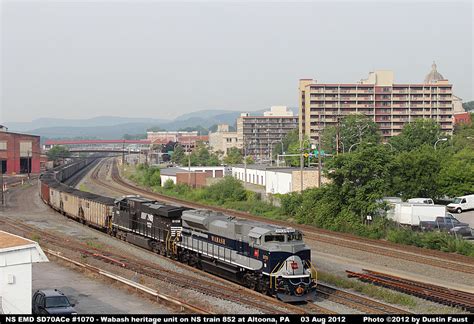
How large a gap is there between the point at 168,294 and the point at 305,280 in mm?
6196

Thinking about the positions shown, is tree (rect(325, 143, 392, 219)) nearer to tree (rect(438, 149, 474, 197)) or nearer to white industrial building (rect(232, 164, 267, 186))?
tree (rect(438, 149, 474, 197))

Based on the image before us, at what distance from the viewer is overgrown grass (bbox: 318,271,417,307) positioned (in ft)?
84.4

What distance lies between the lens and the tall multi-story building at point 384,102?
174m

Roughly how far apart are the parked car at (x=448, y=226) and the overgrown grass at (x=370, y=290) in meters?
15.3

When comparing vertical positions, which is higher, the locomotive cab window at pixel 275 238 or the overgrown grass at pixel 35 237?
the locomotive cab window at pixel 275 238

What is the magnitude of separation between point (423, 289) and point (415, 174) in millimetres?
34891

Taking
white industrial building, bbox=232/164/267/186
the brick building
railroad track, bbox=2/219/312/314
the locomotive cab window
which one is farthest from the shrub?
the brick building

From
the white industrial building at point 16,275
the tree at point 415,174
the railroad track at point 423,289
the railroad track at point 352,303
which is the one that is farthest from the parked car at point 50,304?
the tree at point 415,174

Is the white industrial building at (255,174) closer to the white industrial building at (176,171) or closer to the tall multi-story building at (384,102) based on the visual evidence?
the white industrial building at (176,171)

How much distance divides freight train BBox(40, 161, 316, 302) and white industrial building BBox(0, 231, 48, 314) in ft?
31.4

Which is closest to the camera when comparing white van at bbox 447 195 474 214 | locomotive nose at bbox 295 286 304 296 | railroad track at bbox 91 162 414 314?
railroad track at bbox 91 162 414 314

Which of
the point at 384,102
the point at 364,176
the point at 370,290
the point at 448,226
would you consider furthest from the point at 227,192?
the point at 384,102

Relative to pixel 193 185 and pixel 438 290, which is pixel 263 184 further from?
pixel 438 290

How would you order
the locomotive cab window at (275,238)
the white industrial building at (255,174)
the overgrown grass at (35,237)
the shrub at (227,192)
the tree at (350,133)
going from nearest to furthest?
the locomotive cab window at (275,238)
the overgrown grass at (35,237)
the shrub at (227,192)
the white industrial building at (255,174)
the tree at (350,133)
